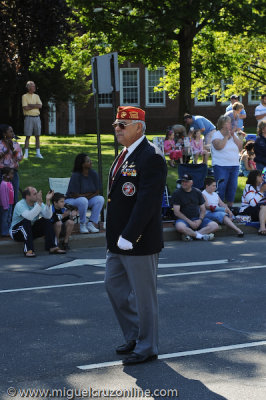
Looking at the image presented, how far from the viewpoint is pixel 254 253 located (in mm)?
12102

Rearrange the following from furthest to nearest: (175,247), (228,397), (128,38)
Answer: (128,38) < (175,247) < (228,397)

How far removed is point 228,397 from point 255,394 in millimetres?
209

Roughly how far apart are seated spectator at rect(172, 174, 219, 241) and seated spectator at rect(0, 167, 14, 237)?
2.98m

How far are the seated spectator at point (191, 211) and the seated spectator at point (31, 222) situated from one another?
8.44ft

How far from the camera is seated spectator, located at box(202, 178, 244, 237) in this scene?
14211mm

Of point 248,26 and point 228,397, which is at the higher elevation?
point 248,26

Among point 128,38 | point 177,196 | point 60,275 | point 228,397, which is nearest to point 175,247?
point 177,196

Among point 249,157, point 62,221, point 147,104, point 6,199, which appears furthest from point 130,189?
point 147,104

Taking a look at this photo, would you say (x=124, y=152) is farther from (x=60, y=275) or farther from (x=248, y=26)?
(x=248, y=26)

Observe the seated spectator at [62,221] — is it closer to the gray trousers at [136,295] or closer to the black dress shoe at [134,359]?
the gray trousers at [136,295]

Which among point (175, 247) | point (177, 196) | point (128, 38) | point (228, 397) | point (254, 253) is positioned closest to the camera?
point (228, 397)

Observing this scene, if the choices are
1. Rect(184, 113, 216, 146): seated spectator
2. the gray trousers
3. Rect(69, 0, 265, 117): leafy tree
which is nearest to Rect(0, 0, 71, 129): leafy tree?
Rect(69, 0, 265, 117): leafy tree

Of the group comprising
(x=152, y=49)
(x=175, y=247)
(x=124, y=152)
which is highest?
(x=152, y=49)

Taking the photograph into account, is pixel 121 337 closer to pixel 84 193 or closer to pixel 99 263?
pixel 99 263
